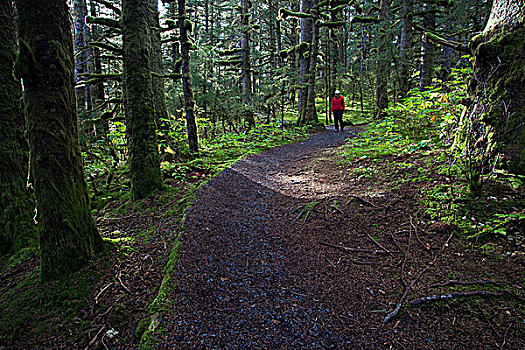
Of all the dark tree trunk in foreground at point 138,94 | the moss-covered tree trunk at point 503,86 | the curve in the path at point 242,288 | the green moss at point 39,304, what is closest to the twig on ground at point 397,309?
the curve in the path at point 242,288

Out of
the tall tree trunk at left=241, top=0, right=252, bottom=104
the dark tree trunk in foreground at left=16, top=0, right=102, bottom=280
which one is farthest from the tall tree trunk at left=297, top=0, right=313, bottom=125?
the dark tree trunk in foreground at left=16, top=0, right=102, bottom=280

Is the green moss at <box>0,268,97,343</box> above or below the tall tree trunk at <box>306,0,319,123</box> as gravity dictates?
below

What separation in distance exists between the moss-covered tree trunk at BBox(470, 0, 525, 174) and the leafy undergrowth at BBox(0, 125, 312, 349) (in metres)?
4.80

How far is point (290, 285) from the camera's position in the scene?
3.21m

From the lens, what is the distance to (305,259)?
3699 millimetres

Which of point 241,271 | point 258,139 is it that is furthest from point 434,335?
point 258,139

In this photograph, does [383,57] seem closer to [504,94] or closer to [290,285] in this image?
[504,94]

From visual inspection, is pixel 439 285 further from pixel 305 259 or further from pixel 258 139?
pixel 258 139

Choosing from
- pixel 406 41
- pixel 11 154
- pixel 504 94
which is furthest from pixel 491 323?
pixel 406 41

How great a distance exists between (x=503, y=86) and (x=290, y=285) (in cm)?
415

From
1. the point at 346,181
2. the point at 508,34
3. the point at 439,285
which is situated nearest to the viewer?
the point at 439,285

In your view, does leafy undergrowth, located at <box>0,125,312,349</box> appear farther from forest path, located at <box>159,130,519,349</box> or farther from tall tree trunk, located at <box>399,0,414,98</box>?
tall tree trunk, located at <box>399,0,414,98</box>

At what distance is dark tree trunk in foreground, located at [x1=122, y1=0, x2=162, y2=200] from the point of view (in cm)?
523

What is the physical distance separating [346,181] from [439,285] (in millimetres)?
3304
